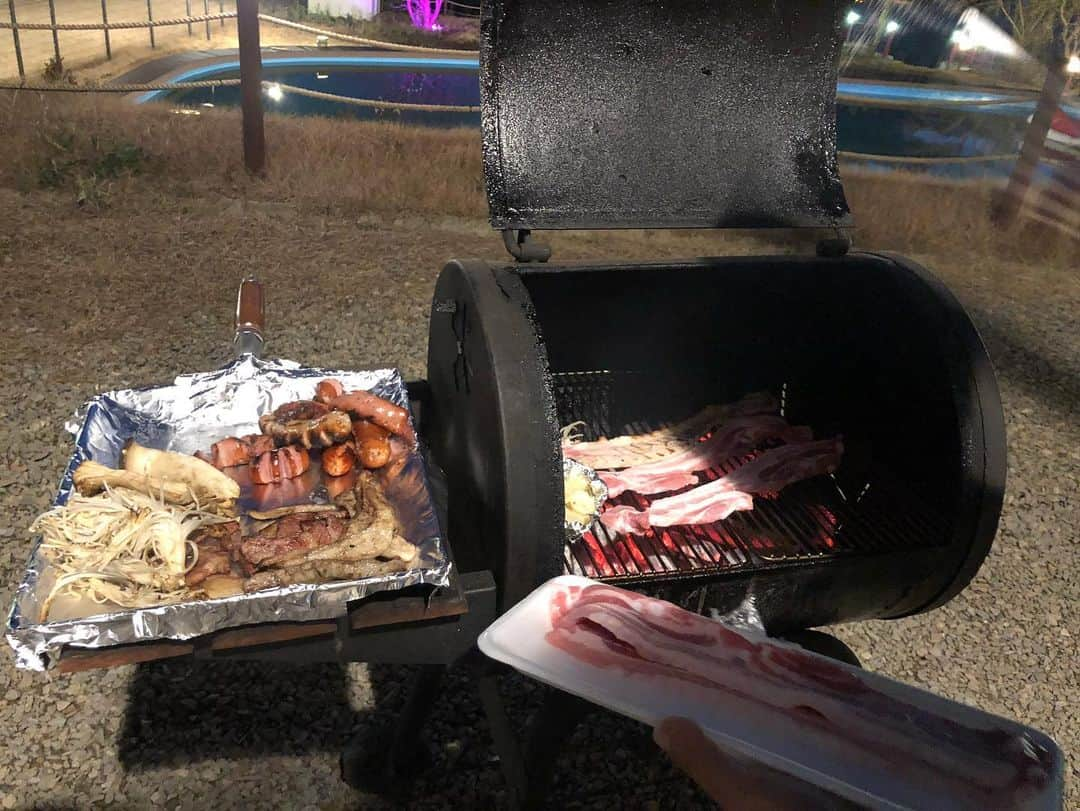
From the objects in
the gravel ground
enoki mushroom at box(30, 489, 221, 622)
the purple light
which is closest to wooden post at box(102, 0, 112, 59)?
the gravel ground

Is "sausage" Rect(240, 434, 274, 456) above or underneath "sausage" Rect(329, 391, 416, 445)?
underneath

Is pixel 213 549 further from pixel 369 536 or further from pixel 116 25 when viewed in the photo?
pixel 116 25

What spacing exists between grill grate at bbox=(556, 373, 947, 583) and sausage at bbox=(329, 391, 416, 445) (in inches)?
27.4

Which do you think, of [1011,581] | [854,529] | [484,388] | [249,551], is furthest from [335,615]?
[1011,581]

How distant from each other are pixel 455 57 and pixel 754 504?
694 centimetres

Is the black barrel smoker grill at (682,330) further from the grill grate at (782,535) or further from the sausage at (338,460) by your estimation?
the sausage at (338,460)

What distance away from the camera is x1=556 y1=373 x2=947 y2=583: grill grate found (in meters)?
2.51

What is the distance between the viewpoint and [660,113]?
8.68 ft

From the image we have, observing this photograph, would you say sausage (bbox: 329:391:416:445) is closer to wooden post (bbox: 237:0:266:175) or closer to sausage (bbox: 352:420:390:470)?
sausage (bbox: 352:420:390:470)

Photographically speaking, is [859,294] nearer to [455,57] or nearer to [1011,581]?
[1011,581]

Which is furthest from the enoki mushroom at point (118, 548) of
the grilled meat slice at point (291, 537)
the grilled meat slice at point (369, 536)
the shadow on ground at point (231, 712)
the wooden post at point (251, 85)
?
the wooden post at point (251, 85)

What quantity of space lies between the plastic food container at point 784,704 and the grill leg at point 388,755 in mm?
1002

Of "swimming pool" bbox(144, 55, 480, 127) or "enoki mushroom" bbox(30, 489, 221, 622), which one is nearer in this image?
"enoki mushroom" bbox(30, 489, 221, 622)

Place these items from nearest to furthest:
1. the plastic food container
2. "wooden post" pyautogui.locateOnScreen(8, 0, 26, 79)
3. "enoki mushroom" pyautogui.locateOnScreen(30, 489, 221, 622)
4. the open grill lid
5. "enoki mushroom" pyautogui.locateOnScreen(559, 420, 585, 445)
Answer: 1. the plastic food container
2. "enoki mushroom" pyautogui.locateOnScreen(30, 489, 221, 622)
3. the open grill lid
4. "enoki mushroom" pyautogui.locateOnScreen(559, 420, 585, 445)
5. "wooden post" pyautogui.locateOnScreen(8, 0, 26, 79)
